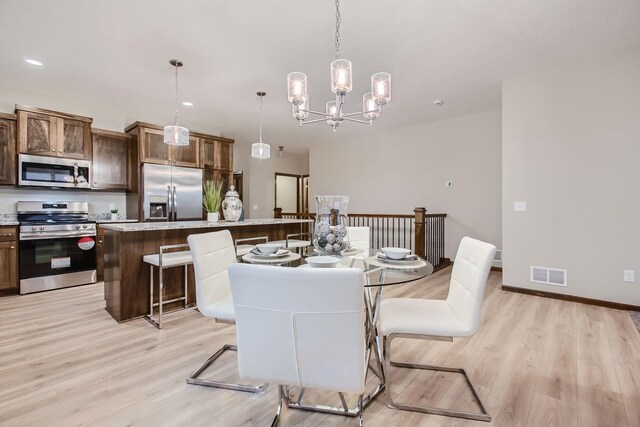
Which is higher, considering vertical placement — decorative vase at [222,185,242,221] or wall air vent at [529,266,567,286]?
decorative vase at [222,185,242,221]

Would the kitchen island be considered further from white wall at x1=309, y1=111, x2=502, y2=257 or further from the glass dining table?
white wall at x1=309, y1=111, x2=502, y2=257

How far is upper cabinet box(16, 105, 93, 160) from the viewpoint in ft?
12.5

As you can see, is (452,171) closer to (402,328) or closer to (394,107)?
(394,107)

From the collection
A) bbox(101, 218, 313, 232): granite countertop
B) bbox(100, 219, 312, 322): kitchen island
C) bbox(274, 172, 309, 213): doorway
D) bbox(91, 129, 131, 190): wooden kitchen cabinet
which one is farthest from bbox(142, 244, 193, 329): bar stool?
bbox(274, 172, 309, 213): doorway

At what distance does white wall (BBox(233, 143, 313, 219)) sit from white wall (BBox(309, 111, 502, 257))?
4.57ft

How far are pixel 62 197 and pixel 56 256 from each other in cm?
96

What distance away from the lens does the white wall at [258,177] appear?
7680mm

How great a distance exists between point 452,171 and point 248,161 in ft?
15.7

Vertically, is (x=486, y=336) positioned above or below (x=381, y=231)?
below

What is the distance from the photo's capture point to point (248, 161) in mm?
7730

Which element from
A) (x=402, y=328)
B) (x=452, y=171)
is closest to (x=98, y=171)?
(x=402, y=328)

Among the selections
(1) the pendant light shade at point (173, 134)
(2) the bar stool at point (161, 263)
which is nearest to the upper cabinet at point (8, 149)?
(1) the pendant light shade at point (173, 134)

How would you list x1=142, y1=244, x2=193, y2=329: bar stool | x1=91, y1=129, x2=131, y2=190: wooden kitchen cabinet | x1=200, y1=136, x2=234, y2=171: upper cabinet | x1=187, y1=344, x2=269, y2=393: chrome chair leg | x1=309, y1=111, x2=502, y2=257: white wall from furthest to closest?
x1=200, y1=136, x2=234, y2=171: upper cabinet
x1=309, y1=111, x2=502, y2=257: white wall
x1=91, y1=129, x2=131, y2=190: wooden kitchen cabinet
x1=142, y1=244, x2=193, y2=329: bar stool
x1=187, y1=344, x2=269, y2=393: chrome chair leg

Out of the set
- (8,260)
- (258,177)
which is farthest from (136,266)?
(258,177)
